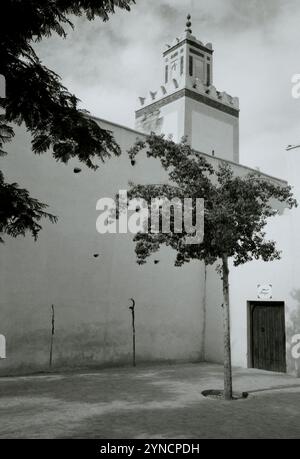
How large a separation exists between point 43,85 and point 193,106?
23220 mm

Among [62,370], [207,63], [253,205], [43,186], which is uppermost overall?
[207,63]

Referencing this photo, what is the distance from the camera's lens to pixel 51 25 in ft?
19.4

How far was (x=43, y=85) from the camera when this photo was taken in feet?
20.3

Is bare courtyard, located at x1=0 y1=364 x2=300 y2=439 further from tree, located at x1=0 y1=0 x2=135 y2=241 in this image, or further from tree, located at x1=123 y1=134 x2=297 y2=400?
tree, located at x1=0 y1=0 x2=135 y2=241

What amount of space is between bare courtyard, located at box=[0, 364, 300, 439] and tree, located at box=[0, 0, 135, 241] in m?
3.54

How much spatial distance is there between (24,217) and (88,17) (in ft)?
9.94

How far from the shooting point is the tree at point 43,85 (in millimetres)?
5703

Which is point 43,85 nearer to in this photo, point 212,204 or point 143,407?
point 212,204

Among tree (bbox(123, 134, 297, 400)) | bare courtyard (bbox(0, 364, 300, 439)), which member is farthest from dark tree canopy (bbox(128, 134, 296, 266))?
bare courtyard (bbox(0, 364, 300, 439))

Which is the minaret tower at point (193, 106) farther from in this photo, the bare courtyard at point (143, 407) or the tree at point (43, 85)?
the tree at point (43, 85)

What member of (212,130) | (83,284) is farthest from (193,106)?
(83,284)

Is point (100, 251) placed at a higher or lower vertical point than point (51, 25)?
lower
